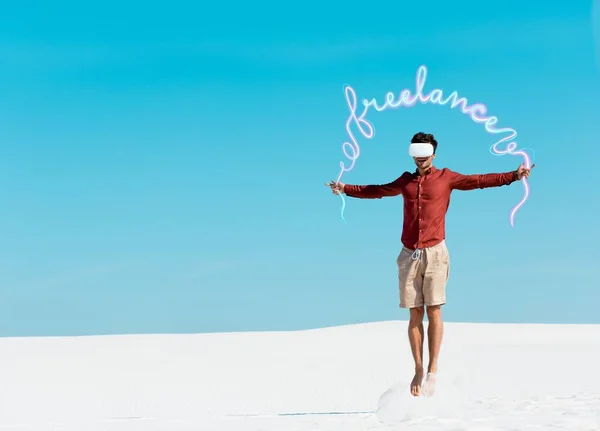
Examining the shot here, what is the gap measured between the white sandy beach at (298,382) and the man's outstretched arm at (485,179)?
2003 mm

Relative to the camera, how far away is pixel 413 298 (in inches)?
329

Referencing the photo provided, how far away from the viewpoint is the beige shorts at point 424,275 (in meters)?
8.22

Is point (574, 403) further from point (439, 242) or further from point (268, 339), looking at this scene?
point (268, 339)

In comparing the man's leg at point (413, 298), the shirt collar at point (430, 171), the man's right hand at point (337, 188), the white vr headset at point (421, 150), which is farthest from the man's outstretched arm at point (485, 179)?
the man's right hand at point (337, 188)

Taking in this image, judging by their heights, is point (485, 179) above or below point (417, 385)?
above

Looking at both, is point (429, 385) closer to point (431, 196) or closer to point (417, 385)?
point (417, 385)

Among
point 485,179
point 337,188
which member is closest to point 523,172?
point 485,179

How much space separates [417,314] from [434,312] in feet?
0.62

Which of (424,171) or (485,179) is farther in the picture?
(424,171)

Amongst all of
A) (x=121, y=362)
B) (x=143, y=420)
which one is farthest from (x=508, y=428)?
(x=121, y=362)

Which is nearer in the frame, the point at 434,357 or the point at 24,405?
the point at 434,357

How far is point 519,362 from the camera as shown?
15.7 metres

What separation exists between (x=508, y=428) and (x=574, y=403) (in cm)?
166

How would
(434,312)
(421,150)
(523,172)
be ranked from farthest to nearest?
(434,312) < (421,150) < (523,172)
